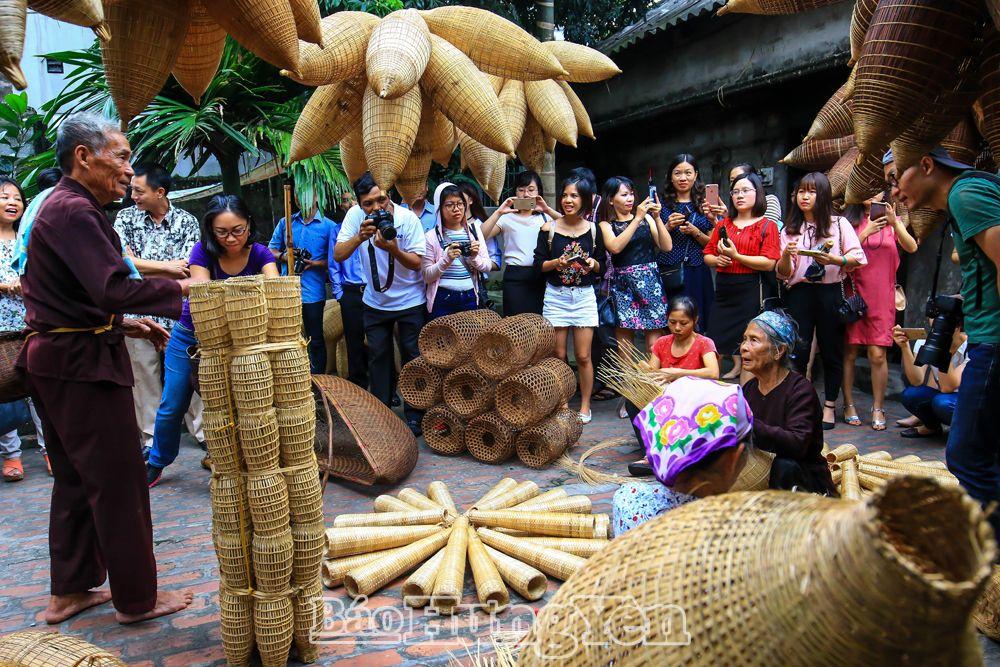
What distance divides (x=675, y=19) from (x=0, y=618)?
7.68m

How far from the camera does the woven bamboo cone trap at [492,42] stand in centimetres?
204

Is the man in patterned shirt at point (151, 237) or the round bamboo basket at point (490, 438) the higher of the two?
the man in patterned shirt at point (151, 237)

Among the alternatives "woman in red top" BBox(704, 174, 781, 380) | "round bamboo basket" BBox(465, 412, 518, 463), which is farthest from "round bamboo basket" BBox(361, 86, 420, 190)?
"woman in red top" BBox(704, 174, 781, 380)

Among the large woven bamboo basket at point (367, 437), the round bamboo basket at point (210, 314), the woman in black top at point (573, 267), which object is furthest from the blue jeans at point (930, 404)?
the round bamboo basket at point (210, 314)

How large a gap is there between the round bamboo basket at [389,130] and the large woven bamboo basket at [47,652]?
1.42m

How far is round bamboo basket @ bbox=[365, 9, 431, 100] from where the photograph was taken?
68.7 inches

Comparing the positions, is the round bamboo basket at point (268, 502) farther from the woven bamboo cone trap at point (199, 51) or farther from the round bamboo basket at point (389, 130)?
the woven bamboo cone trap at point (199, 51)

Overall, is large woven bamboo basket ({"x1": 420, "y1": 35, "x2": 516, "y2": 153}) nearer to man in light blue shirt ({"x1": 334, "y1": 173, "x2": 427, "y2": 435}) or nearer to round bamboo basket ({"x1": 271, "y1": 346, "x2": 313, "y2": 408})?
round bamboo basket ({"x1": 271, "y1": 346, "x2": 313, "y2": 408})

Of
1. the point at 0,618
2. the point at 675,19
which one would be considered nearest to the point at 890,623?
the point at 0,618

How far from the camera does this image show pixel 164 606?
2908mm

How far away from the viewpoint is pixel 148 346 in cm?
515

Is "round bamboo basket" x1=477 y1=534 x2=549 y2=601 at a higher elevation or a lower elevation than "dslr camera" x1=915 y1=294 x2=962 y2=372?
lower

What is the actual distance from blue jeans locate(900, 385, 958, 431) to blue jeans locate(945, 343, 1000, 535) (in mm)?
2551

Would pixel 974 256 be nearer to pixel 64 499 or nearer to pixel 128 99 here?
pixel 128 99
